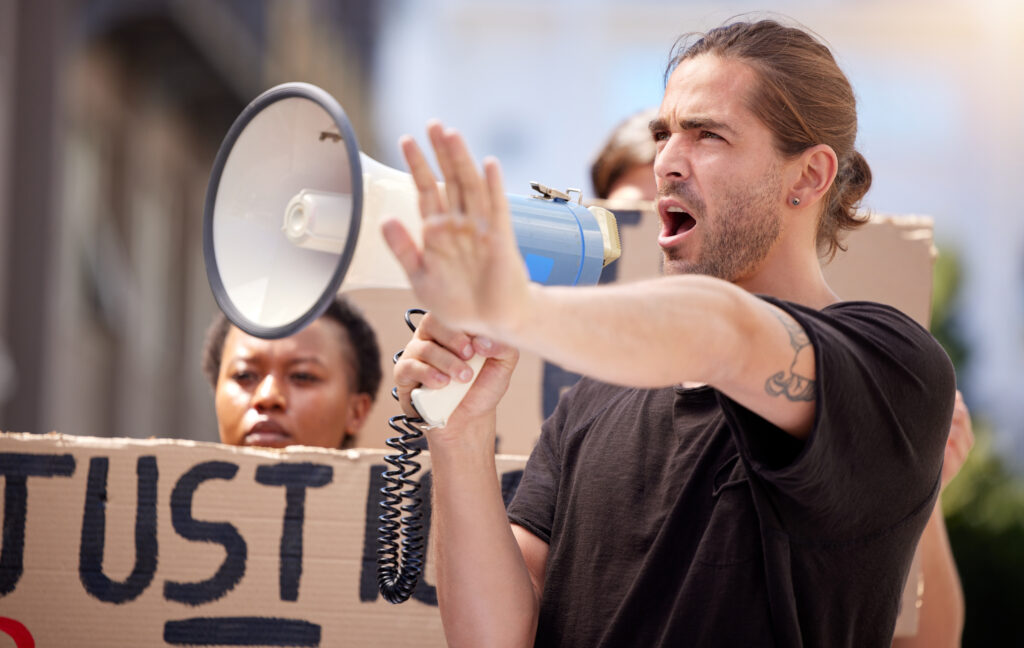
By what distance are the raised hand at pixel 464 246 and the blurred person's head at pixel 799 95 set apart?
2.40 feet

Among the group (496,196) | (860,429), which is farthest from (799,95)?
(496,196)

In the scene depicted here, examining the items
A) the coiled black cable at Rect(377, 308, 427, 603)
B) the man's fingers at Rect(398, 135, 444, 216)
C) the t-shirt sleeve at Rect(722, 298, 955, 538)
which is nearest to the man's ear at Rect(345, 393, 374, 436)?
the coiled black cable at Rect(377, 308, 427, 603)

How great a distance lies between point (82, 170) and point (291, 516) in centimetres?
635

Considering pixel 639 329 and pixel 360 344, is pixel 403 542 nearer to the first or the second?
pixel 639 329

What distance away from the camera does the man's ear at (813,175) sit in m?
1.78

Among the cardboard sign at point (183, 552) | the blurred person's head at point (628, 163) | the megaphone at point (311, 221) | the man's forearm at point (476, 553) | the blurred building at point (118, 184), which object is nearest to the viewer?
the megaphone at point (311, 221)

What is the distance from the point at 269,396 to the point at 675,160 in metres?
1.14

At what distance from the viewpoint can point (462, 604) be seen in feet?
5.75

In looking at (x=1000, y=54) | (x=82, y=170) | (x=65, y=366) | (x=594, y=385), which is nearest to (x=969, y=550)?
(x=594, y=385)

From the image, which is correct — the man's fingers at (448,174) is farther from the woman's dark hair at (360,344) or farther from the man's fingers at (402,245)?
the woman's dark hair at (360,344)

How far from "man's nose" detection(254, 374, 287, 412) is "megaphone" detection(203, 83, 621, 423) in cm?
100

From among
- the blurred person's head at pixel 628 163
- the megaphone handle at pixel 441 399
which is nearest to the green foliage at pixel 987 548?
the blurred person's head at pixel 628 163

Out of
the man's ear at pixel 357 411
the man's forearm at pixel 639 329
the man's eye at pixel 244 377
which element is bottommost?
the man's ear at pixel 357 411

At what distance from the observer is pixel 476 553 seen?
1.73 meters
